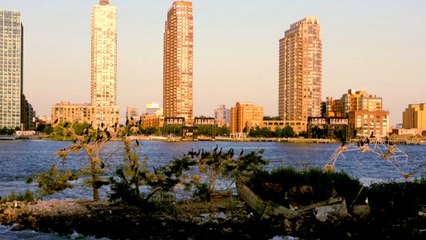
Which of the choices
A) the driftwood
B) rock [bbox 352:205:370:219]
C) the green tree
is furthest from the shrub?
the green tree

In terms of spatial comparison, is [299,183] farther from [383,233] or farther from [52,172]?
[52,172]

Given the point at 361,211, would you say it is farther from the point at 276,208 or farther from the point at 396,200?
the point at 276,208

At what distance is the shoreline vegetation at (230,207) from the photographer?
22.6 m

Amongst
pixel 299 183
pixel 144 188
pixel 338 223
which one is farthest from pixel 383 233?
pixel 144 188

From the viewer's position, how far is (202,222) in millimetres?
24172

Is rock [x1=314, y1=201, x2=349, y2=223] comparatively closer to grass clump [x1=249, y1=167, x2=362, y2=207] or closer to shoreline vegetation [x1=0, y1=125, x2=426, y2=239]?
shoreline vegetation [x1=0, y1=125, x2=426, y2=239]

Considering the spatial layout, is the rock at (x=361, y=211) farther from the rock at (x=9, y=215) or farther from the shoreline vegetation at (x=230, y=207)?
the rock at (x=9, y=215)

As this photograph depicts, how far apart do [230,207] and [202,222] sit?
2875mm

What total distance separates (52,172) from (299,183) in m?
12.1

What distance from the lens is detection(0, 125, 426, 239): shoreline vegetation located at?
74.2ft

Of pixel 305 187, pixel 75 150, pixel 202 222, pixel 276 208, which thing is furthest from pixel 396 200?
pixel 75 150

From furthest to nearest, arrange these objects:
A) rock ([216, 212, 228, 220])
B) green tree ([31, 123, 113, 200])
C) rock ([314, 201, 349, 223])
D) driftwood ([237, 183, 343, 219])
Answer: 1. green tree ([31, 123, 113, 200])
2. rock ([216, 212, 228, 220])
3. driftwood ([237, 183, 343, 219])
4. rock ([314, 201, 349, 223])

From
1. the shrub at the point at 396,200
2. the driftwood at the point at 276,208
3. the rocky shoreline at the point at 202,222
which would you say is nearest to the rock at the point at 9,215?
the rocky shoreline at the point at 202,222

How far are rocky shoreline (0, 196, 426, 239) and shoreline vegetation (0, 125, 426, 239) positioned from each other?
38mm
